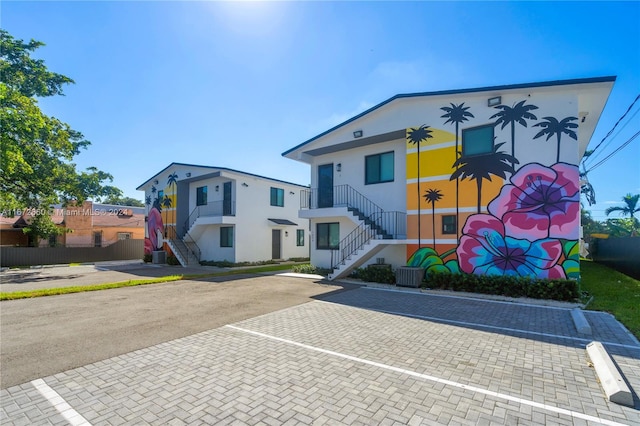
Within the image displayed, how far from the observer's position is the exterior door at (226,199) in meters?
21.1

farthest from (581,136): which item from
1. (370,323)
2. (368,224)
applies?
(370,323)

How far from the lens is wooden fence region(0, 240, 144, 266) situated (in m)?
23.8

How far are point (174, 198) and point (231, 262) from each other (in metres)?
7.74

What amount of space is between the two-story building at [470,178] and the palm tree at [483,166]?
0.03 metres

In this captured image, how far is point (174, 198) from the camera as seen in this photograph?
24000 mm

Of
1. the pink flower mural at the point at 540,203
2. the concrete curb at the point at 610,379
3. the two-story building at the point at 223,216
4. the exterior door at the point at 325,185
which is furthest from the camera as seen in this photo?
the two-story building at the point at 223,216

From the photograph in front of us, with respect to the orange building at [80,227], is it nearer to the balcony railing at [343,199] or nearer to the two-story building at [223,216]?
the two-story building at [223,216]

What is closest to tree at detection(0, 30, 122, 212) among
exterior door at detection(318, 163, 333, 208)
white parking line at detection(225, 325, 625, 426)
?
exterior door at detection(318, 163, 333, 208)

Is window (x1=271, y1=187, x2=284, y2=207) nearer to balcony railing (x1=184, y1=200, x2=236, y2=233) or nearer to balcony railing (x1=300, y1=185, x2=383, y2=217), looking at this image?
balcony railing (x1=184, y1=200, x2=236, y2=233)

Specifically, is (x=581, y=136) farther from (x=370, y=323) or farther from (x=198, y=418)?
(x=198, y=418)

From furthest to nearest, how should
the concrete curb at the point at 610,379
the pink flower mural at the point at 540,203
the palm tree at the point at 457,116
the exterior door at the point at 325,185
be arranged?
the exterior door at the point at 325,185, the palm tree at the point at 457,116, the pink flower mural at the point at 540,203, the concrete curb at the point at 610,379

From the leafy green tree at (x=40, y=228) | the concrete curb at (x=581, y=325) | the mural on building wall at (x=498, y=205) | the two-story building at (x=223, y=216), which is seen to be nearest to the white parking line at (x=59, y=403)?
the concrete curb at (x=581, y=325)

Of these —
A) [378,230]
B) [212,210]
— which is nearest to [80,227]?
[212,210]

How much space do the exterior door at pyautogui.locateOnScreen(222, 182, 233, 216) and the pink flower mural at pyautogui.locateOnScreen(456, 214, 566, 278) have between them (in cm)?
1479
